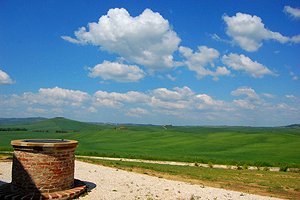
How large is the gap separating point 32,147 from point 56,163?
1.10m

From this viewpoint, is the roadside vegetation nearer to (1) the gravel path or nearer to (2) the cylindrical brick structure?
(1) the gravel path

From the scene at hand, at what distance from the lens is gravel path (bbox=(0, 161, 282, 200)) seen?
14.1 metres

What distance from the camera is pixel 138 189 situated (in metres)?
15.3

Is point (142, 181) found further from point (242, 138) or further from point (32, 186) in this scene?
point (242, 138)

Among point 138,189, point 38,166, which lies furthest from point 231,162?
point 38,166

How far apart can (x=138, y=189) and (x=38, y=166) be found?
491 cm

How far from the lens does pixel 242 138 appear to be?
222 feet

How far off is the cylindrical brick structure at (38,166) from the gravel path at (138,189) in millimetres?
1480

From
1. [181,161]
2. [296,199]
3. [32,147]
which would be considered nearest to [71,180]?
[32,147]

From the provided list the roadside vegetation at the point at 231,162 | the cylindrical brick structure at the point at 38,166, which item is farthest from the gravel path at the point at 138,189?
the roadside vegetation at the point at 231,162

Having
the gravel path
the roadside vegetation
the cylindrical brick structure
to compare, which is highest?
the cylindrical brick structure

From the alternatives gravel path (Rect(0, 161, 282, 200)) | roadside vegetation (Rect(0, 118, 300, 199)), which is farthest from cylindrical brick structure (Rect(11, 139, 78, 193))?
roadside vegetation (Rect(0, 118, 300, 199))

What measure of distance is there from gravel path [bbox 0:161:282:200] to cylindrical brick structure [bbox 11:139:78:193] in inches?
58.3

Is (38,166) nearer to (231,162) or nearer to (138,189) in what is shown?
(138,189)
